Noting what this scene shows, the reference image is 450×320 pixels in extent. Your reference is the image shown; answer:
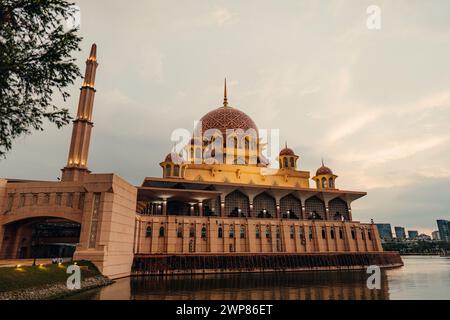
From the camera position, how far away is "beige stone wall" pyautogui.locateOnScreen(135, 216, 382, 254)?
127ft

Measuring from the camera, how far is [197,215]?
49.4 m

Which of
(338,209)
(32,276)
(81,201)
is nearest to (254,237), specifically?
(338,209)

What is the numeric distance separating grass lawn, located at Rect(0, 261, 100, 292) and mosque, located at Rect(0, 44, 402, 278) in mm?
3433

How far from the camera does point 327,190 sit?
55.2 meters

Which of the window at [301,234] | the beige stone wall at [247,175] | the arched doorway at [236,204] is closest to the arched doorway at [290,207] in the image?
the beige stone wall at [247,175]

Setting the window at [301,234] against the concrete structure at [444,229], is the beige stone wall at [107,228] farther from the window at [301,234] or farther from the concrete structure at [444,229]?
the concrete structure at [444,229]

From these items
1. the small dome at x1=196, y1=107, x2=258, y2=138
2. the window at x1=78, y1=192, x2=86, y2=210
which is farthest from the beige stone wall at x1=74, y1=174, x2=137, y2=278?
the small dome at x1=196, y1=107, x2=258, y2=138

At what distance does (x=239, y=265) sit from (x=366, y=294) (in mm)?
20502

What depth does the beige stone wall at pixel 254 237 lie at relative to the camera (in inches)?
1529

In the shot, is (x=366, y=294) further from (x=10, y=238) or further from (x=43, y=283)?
(x=10, y=238)

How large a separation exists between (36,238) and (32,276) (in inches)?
922

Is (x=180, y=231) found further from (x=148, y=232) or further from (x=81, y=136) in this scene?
(x=81, y=136)

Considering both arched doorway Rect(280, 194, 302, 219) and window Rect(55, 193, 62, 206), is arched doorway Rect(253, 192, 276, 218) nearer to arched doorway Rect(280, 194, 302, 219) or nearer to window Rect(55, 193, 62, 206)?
arched doorway Rect(280, 194, 302, 219)
